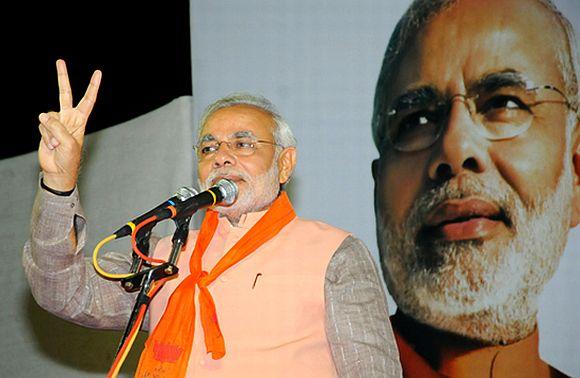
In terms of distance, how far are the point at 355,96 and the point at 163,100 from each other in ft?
3.62

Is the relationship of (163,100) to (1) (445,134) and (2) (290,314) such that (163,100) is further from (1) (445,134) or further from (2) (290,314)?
(2) (290,314)

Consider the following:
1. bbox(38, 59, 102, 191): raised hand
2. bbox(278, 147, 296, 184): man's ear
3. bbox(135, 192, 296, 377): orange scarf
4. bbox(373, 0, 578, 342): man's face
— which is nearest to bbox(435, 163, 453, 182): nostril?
bbox(373, 0, 578, 342): man's face

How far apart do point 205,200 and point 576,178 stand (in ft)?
4.80

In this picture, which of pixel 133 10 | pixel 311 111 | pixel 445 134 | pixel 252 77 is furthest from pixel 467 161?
A: pixel 133 10

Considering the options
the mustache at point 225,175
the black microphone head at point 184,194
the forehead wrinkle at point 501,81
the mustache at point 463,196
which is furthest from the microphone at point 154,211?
the forehead wrinkle at point 501,81

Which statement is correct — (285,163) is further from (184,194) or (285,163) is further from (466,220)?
(466,220)

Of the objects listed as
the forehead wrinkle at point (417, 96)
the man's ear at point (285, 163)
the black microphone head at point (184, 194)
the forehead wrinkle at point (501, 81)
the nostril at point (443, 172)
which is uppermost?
the forehead wrinkle at point (501, 81)

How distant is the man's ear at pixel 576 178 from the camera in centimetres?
268

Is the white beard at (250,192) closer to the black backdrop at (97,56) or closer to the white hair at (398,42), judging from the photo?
the white hair at (398,42)

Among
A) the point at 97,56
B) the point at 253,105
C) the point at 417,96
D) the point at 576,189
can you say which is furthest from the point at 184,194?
the point at 97,56

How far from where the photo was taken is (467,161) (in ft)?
9.16

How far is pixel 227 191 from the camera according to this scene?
200cm

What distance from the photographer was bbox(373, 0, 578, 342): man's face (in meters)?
2.70

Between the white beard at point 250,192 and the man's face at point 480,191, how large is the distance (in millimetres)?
800
